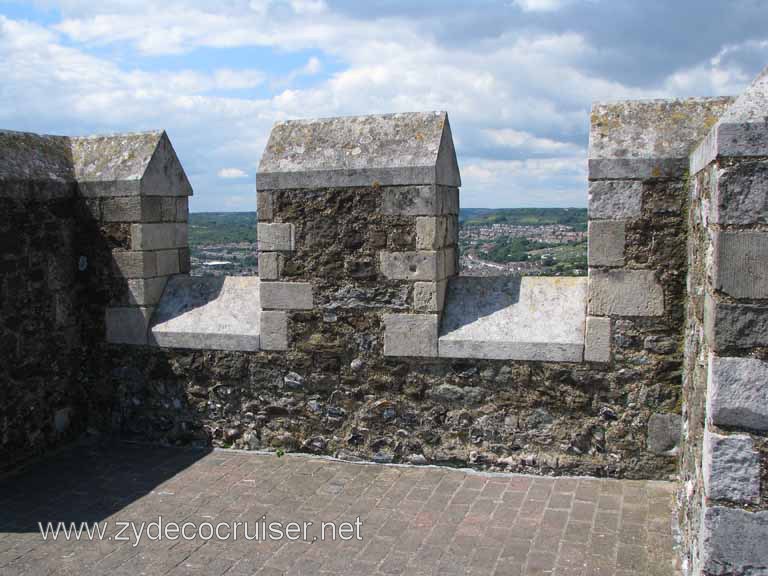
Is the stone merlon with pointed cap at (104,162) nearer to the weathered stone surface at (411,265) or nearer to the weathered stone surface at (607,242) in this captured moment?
the weathered stone surface at (411,265)

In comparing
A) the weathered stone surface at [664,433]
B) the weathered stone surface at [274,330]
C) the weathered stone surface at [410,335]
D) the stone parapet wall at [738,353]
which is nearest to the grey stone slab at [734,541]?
the stone parapet wall at [738,353]

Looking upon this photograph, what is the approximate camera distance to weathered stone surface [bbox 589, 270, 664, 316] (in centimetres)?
521

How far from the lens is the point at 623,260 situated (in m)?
5.26

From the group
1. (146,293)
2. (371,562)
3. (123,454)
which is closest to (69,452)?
(123,454)

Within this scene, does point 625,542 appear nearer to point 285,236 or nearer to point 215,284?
point 285,236

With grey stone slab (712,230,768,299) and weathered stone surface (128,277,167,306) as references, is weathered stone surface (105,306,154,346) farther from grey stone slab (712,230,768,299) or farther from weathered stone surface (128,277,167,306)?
grey stone slab (712,230,768,299)

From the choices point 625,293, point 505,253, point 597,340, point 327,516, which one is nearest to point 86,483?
point 327,516

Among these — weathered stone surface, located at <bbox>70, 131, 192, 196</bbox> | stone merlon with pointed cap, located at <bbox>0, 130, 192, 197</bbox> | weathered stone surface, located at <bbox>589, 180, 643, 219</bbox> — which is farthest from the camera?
weathered stone surface, located at <bbox>70, 131, 192, 196</bbox>

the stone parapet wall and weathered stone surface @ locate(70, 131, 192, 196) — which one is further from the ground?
weathered stone surface @ locate(70, 131, 192, 196)

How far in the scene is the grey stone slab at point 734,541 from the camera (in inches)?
127

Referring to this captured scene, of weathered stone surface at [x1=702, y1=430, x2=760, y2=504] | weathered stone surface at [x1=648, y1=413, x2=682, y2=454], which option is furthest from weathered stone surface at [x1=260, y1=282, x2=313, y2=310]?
weathered stone surface at [x1=702, y1=430, x2=760, y2=504]

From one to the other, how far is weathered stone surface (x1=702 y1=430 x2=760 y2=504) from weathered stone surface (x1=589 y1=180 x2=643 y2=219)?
2233 millimetres

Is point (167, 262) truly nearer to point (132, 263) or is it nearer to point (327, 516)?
point (132, 263)

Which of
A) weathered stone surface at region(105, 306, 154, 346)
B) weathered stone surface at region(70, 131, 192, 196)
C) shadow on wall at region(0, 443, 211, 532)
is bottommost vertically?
shadow on wall at region(0, 443, 211, 532)
